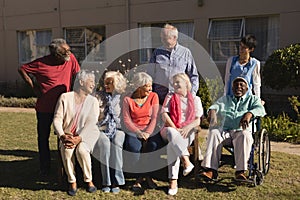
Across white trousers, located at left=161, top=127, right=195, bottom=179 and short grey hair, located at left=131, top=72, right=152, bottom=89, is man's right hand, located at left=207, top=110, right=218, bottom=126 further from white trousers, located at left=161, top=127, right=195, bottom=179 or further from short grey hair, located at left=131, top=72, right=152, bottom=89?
short grey hair, located at left=131, top=72, right=152, bottom=89

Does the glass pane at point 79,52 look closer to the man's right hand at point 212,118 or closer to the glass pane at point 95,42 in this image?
the glass pane at point 95,42

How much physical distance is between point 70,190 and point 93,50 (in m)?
9.57

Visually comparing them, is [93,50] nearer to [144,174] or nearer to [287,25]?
[287,25]

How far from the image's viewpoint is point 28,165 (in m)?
5.21

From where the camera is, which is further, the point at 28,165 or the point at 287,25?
the point at 287,25

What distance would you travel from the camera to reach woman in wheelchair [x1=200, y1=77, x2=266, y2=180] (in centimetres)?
414

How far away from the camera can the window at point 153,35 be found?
447 inches

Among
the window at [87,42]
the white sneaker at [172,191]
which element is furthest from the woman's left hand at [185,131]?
the window at [87,42]

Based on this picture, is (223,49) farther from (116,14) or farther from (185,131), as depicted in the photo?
(185,131)

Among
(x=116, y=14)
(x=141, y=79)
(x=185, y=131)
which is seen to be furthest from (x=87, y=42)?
(x=185, y=131)

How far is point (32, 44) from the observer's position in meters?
14.9

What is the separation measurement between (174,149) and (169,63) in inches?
41.2

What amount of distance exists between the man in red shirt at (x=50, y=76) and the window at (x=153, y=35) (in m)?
6.77

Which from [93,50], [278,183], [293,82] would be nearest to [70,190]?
[278,183]
